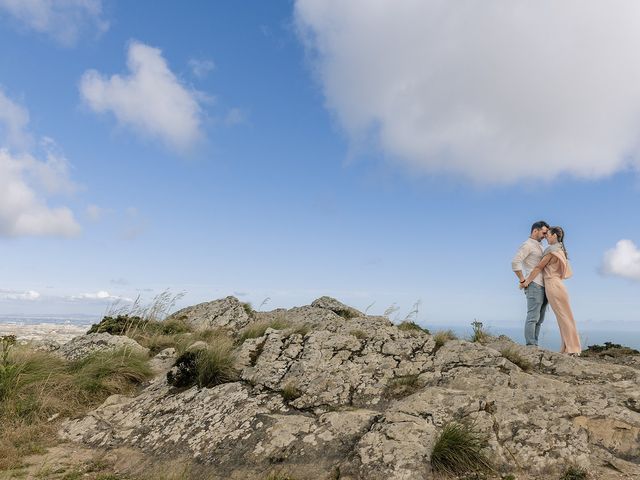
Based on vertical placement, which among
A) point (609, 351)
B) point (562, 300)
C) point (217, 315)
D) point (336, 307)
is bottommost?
point (609, 351)

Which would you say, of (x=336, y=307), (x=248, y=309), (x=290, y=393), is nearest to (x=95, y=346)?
(x=290, y=393)

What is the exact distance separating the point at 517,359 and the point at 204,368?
5412 mm

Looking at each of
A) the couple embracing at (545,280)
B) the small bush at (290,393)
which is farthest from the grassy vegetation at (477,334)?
the small bush at (290,393)

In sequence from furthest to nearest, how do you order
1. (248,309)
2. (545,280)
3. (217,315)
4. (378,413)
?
(248,309) → (217,315) → (545,280) → (378,413)

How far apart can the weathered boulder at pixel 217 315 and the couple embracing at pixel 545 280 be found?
8246 millimetres

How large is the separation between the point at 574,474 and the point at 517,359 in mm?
3017

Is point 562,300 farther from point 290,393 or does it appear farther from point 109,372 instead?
point 109,372

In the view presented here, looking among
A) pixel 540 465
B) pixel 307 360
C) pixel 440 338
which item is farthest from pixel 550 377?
pixel 307 360

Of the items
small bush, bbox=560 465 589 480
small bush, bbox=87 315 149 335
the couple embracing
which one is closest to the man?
the couple embracing

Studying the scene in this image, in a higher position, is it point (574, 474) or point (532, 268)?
point (532, 268)

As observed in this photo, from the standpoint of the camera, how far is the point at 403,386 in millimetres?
6914

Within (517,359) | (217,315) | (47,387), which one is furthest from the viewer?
(217,315)

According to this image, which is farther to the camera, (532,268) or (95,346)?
(532,268)

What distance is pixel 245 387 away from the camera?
7.31 meters
